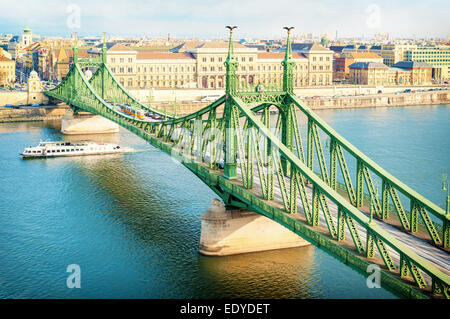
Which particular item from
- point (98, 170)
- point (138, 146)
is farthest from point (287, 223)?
point (138, 146)

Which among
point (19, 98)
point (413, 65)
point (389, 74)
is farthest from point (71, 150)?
point (413, 65)

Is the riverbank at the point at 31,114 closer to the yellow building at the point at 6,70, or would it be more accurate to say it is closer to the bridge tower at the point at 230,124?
the yellow building at the point at 6,70

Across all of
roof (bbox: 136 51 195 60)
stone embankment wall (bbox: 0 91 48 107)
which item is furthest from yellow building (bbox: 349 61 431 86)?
stone embankment wall (bbox: 0 91 48 107)

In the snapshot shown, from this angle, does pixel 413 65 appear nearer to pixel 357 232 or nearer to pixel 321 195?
pixel 321 195

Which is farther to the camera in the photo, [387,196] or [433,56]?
[433,56]

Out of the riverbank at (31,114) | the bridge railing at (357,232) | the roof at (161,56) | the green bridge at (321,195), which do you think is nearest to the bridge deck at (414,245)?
the green bridge at (321,195)
